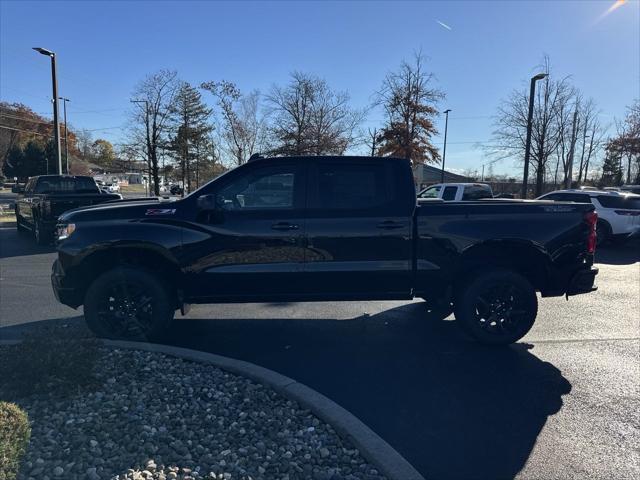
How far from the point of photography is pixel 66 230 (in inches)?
199

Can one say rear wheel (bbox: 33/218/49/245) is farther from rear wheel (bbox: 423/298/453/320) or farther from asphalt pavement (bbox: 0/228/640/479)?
rear wheel (bbox: 423/298/453/320)

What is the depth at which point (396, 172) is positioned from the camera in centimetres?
528

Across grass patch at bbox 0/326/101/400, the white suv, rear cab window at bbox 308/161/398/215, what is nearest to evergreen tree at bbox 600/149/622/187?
the white suv

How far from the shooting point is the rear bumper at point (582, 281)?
5316 mm

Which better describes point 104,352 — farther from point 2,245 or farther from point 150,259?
point 2,245

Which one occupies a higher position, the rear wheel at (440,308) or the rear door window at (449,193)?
the rear door window at (449,193)

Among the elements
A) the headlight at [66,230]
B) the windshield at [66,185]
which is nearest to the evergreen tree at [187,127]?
the windshield at [66,185]

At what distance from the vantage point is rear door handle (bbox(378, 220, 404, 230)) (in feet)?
16.8

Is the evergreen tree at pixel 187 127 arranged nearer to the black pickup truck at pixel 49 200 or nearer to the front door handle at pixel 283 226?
the black pickup truck at pixel 49 200

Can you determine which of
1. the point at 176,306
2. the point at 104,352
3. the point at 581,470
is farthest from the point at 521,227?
the point at 104,352

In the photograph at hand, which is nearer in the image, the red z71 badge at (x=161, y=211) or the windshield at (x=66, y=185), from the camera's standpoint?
the red z71 badge at (x=161, y=211)

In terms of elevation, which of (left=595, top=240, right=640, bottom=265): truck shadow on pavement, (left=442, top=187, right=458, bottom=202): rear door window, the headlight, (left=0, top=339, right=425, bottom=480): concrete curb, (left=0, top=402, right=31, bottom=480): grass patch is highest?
(left=442, top=187, right=458, bottom=202): rear door window

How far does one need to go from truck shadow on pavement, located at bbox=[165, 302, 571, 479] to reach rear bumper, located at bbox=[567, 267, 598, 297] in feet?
2.75

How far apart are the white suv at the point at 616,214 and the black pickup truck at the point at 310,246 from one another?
9548 millimetres
